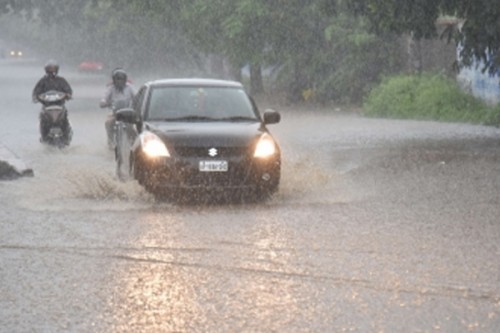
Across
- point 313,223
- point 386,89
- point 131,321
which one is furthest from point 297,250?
point 386,89

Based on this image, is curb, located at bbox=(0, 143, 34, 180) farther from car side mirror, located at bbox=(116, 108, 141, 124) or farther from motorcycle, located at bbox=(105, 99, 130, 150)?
car side mirror, located at bbox=(116, 108, 141, 124)

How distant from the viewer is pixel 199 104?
1627 centimetres

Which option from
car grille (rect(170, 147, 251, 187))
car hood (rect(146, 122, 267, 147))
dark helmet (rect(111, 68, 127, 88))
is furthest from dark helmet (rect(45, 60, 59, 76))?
car grille (rect(170, 147, 251, 187))

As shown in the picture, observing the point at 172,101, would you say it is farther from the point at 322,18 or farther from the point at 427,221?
the point at 322,18

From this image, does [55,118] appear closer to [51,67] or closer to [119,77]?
[51,67]

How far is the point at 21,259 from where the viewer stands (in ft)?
35.4

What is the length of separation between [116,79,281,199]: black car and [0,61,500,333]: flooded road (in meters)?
0.29

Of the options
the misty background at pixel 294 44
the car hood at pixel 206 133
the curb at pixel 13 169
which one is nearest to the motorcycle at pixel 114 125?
the curb at pixel 13 169

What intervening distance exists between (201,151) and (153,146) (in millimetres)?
609

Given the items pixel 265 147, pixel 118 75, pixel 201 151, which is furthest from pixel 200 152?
pixel 118 75

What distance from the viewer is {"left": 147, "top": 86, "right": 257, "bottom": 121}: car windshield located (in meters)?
16.0

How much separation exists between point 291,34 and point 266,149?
3209cm

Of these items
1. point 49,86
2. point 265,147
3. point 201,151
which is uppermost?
point 201,151

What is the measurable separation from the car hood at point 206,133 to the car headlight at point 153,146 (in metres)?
0.07
